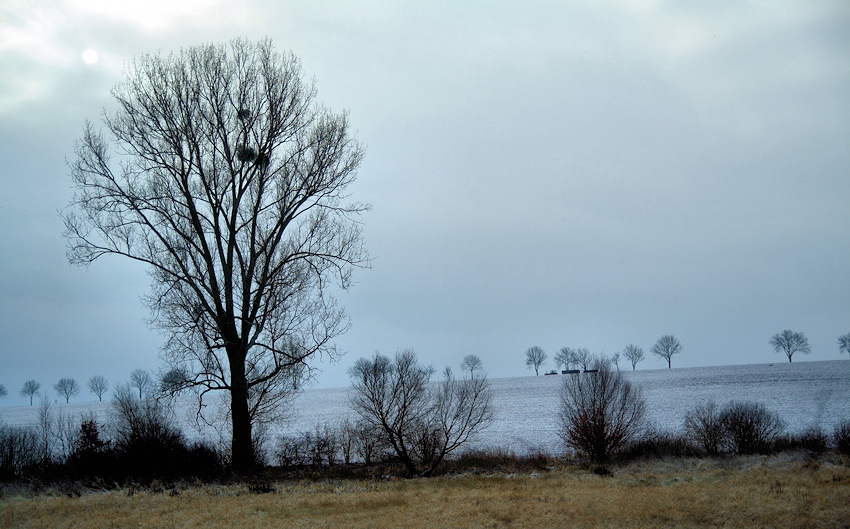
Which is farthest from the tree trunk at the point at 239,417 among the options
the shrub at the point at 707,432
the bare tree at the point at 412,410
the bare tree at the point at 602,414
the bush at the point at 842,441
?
the bush at the point at 842,441

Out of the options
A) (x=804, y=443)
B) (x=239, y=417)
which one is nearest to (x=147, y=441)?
(x=239, y=417)

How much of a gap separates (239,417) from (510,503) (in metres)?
10.2

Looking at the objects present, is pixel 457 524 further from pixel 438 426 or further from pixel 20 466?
pixel 20 466

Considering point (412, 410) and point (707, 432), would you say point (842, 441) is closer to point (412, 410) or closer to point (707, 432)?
point (707, 432)

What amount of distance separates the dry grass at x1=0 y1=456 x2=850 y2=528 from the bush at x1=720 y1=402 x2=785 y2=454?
5.02 metres

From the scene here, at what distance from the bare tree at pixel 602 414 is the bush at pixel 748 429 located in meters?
3.22

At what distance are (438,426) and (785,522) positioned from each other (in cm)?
1126

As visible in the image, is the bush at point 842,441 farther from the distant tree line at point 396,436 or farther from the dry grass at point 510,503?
the dry grass at point 510,503

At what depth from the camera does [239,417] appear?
1945 cm

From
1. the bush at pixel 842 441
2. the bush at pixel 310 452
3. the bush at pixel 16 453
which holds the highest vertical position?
the bush at pixel 16 453

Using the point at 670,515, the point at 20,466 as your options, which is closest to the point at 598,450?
the point at 670,515

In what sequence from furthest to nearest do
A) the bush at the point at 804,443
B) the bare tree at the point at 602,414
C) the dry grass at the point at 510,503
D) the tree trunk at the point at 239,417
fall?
the bare tree at the point at 602,414 < the bush at the point at 804,443 < the tree trunk at the point at 239,417 < the dry grass at the point at 510,503

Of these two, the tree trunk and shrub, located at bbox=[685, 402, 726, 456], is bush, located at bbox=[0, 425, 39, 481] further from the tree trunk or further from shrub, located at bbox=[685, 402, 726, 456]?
shrub, located at bbox=[685, 402, 726, 456]

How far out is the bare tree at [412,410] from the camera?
19609mm
